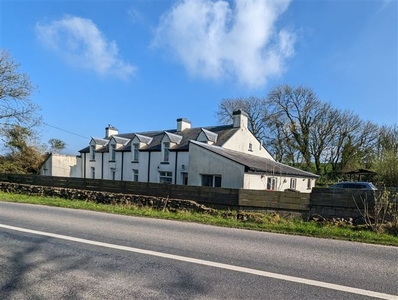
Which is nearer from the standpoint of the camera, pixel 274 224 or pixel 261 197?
pixel 274 224

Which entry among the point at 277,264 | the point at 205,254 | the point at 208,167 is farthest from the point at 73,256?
the point at 208,167

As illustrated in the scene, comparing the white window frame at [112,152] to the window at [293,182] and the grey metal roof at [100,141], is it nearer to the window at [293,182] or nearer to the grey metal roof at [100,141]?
the grey metal roof at [100,141]

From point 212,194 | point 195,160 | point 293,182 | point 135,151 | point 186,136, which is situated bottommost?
point 293,182

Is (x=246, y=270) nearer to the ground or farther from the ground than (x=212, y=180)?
nearer to the ground

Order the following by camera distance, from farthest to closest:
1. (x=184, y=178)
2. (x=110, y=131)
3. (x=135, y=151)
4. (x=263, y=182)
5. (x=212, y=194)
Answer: (x=110, y=131), (x=135, y=151), (x=184, y=178), (x=263, y=182), (x=212, y=194)

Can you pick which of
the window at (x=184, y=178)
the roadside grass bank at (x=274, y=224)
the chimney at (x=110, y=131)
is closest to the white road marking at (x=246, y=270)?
the roadside grass bank at (x=274, y=224)

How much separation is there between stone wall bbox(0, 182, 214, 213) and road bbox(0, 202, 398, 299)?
4684 millimetres

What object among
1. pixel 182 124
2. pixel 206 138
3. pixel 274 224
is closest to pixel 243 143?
pixel 206 138

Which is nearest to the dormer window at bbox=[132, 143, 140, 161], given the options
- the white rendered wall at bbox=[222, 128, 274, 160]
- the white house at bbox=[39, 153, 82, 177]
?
the white rendered wall at bbox=[222, 128, 274, 160]

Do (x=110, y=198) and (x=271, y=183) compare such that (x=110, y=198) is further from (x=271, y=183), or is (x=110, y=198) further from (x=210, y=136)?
(x=271, y=183)

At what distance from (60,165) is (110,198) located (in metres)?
24.1

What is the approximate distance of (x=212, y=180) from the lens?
21109 millimetres

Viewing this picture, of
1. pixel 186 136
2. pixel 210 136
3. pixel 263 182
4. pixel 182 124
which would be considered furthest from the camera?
pixel 182 124

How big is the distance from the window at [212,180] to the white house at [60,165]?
21573 mm
